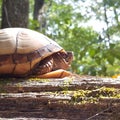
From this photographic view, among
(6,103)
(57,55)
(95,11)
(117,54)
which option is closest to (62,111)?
(6,103)

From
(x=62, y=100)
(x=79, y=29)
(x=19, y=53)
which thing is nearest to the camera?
(x=62, y=100)

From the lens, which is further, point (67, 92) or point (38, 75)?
point (38, 75)

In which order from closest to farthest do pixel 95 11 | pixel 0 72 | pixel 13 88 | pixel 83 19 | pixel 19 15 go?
pixel 13 88 → pixel 0 72 → pixel 19 15 → pixel 95 11 → pixel 83 19

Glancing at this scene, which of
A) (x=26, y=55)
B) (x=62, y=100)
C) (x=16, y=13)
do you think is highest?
(x=16, y=13)

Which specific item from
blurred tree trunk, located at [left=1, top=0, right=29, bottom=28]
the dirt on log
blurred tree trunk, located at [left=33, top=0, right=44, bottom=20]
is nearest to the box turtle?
the dirt on log

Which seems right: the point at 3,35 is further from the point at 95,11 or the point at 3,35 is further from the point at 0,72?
the point at 95,11

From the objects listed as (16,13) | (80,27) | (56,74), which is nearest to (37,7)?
(80,27)

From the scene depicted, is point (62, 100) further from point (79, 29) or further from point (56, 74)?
point (79, 29)
